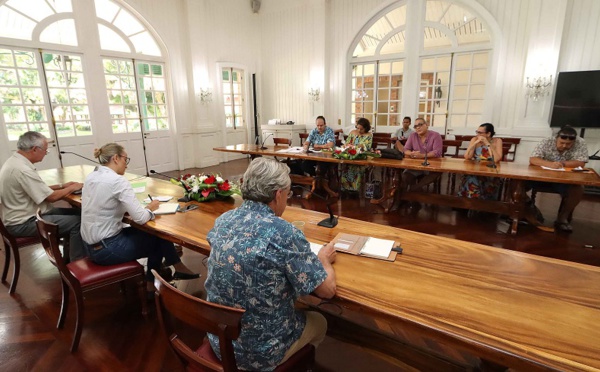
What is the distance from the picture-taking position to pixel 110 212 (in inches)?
83.0

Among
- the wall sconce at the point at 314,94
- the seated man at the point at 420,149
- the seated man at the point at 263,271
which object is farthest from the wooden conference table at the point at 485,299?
the wall sconce at the point at 314,94

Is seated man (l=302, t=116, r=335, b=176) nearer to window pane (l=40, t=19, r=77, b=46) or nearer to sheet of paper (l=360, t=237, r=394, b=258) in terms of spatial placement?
sheet of paper (l=360, t=237, r=394, b=258)

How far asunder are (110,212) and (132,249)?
0.29 meters

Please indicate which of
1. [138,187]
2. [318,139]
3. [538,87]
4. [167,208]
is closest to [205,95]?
[318,139]

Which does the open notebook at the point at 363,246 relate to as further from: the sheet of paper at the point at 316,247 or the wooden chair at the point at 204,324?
the wooden chair at the point at 204,324

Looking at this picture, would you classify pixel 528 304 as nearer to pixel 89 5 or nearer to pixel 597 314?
pixel 597 314

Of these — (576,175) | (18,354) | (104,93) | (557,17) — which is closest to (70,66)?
(104,93)

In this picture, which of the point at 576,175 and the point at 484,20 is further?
the point at 484,20

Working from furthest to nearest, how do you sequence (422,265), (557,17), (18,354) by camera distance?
(557,17), (18,354), (422,265)

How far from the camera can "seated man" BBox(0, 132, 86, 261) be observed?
251 centimetres

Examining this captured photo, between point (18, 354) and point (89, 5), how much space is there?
5957 millimetres

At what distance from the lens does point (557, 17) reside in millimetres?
5312

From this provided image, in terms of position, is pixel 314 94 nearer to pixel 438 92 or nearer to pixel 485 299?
pixel 438 92

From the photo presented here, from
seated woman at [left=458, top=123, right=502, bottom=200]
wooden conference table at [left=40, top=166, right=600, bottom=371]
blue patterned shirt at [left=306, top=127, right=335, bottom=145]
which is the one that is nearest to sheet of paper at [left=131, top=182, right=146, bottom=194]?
wooden conference table at [left=40, top=166, right=600, bottom=371]
